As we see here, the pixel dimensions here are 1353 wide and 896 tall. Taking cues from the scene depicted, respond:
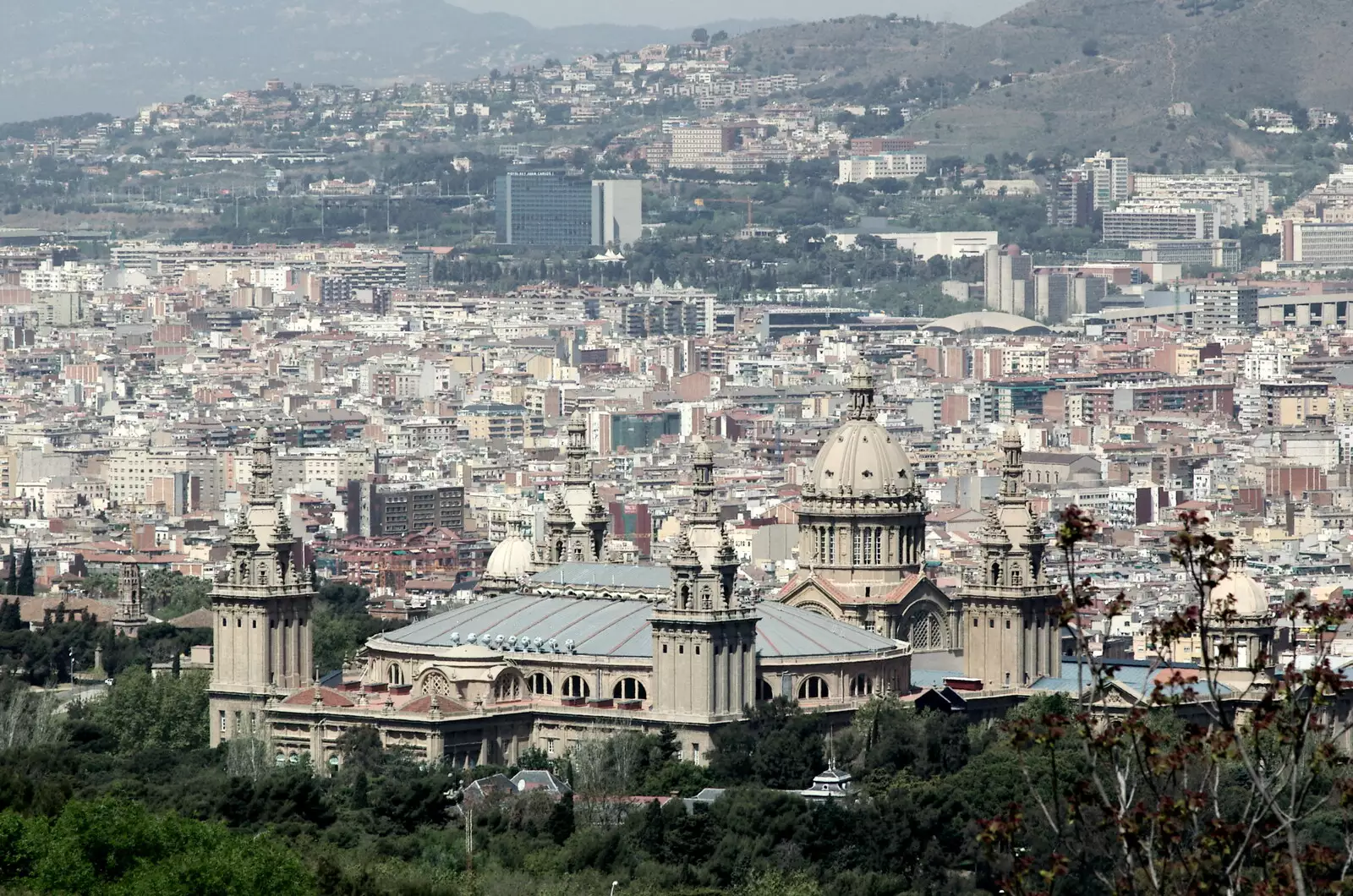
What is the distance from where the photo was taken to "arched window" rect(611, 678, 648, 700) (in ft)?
176

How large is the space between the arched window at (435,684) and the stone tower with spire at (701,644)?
277 cm

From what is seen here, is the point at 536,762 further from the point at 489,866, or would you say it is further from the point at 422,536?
the point at 422,536

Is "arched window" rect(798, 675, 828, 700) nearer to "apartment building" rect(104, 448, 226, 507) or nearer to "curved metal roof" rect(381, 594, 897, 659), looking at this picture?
"curved metal roof" rect(381, 594, 897, 659)

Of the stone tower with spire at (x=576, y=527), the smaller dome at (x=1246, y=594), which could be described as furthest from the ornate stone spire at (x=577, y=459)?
the smaller dome at (x=1246, y=594)

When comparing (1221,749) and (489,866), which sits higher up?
(1221,749)

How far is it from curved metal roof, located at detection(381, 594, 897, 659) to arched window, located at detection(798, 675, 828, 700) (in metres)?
0.29

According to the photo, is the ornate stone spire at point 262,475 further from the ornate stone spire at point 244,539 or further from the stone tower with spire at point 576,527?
the stone tower with spire at point 576,527

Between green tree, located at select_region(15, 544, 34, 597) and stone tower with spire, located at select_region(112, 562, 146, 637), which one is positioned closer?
stone tower with spire, located at select_region(112, 562, 146, 637)

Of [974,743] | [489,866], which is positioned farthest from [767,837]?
[974,743]

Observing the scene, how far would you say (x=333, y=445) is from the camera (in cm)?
14850

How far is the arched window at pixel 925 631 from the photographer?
57.9 metres

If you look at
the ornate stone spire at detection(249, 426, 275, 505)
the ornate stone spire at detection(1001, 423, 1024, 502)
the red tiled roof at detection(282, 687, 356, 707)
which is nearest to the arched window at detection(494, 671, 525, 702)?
the red tiled roof at detection(282, 687, 356, 707)

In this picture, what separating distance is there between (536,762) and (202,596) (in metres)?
27.6

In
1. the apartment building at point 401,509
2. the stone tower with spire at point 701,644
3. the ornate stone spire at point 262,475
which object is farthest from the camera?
the apartment building at point 401,509
